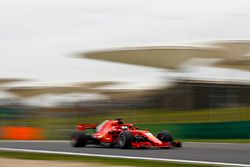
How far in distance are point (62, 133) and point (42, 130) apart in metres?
0.93

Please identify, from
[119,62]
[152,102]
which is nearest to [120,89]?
[152,102]

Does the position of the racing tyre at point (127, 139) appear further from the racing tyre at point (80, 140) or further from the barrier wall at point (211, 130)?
the barrier wall at point (211, 130)

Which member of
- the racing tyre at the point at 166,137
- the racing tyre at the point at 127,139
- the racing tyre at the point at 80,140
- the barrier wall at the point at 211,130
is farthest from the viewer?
the barrier wall at the point at 211,130

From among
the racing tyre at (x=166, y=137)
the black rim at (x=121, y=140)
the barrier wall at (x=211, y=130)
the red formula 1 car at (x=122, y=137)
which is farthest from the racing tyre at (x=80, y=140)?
the barrier wall at (x=211, y=130)

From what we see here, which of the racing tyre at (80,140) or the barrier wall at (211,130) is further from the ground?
the barrier wall at (211,130)

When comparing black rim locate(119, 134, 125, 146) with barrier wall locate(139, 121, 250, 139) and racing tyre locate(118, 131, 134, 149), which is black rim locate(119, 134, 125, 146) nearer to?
racing tyre locate(118, 131, 134, 149)

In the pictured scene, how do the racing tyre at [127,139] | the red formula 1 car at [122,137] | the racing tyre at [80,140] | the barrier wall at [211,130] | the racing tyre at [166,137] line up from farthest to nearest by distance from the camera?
1. the barrier wall at [211,130]
2. the racing tyre at [80,140]
3. the racing tyre at [166,137]
4. the red formula 1 car at [122,137]
5. the racing tyre at [127,139]

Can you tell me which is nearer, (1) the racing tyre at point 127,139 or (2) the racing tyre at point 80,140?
(1) the racing tyre at point 127,139

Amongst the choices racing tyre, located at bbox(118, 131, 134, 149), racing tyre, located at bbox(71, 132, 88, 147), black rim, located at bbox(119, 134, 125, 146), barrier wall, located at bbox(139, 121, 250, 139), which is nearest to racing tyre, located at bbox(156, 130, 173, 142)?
racing tyre, located at bbox(118, 131, 134, 149)

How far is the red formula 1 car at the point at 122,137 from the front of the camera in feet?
48.6

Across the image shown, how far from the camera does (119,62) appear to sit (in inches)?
1329

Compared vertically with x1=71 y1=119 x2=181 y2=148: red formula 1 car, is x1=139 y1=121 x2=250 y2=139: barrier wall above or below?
above

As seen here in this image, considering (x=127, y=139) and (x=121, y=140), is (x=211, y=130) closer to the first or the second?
(x=121, y=140)

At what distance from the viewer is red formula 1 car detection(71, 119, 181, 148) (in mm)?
14820
